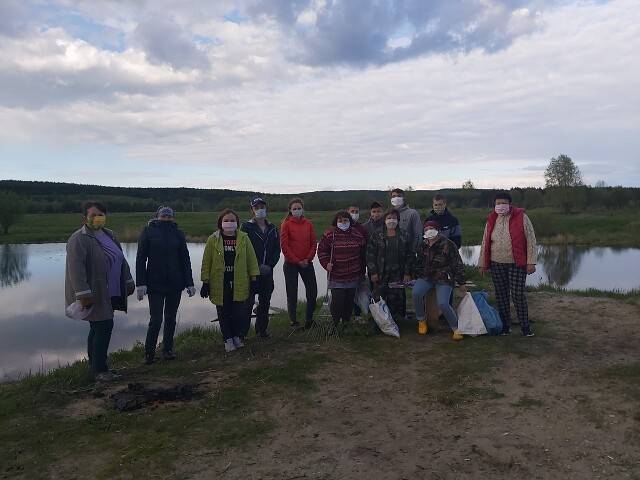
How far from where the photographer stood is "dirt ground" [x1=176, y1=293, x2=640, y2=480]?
3582 millimetres

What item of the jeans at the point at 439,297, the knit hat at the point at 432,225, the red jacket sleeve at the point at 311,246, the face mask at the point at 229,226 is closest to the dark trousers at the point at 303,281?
the red jacket sleeve at the point at 311,246

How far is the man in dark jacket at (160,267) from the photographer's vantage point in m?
6.02

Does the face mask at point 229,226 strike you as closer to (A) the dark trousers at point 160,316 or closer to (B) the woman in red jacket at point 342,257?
(A) the dark trousers at point 160,316

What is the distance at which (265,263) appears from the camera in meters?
7.02

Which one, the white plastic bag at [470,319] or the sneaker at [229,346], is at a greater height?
the white plastic bag at [470,319]

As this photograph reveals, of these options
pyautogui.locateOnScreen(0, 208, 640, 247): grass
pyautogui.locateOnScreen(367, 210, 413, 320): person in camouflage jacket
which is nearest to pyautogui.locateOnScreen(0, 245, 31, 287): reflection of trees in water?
pyautogui.locateOnScreen(0, 208, 640, 247): grass

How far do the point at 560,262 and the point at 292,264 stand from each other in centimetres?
1818

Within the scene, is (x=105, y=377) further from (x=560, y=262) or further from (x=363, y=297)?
(x=560, y=262)

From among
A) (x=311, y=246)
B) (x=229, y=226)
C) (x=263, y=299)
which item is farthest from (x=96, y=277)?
(x=311, y=246)

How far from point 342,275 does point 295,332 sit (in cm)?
107

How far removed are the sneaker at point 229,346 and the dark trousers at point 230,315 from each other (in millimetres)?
38

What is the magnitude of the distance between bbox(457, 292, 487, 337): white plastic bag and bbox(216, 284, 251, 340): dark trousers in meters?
2.87

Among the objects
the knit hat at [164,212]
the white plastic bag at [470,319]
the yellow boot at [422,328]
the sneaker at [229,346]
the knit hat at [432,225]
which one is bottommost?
the sneaker at [229,346]

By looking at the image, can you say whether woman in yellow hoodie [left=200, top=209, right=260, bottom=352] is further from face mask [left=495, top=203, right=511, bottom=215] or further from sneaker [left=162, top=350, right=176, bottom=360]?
face mask [left=495, top=203, right=511, bottom=215]
